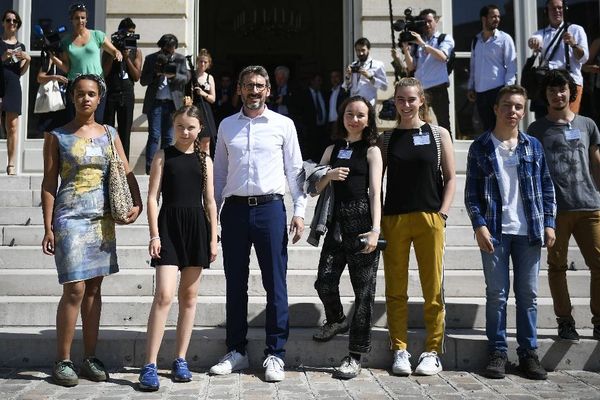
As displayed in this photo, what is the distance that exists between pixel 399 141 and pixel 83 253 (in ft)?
7.68

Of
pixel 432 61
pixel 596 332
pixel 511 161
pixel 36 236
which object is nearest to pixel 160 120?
pixel 36 236

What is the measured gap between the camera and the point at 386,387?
409cm

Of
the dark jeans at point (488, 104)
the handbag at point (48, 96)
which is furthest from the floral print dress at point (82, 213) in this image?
the dark jeans at point (488, 104)

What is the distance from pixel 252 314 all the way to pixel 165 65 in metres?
3.71

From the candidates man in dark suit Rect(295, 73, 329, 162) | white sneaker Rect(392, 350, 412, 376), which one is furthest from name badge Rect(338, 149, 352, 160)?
man in dark suit Rect(295, 73, 329, 162)

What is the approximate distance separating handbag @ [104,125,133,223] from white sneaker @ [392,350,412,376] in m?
2.11

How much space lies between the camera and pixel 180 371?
4.17m

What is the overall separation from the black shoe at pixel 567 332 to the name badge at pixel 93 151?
11.8ft

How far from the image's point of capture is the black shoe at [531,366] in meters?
4.27

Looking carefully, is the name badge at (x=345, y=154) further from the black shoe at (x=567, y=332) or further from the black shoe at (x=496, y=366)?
the black shoe at (x=567, y=332)

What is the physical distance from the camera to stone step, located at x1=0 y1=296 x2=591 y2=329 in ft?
16.4

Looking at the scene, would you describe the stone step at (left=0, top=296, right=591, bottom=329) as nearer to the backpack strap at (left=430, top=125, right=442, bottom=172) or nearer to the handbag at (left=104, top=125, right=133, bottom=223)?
the handbag at (left=104, top=125, right=133, bottom=223)

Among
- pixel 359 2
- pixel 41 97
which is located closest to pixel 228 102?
pixel 359 2

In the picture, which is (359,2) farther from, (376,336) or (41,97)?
(376,336)
